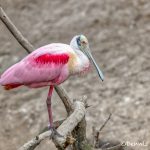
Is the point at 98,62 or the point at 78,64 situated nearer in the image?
the point at 78,64

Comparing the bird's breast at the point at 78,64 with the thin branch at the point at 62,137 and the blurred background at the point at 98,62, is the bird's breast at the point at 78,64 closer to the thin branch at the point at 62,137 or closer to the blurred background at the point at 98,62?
the thin branch at the point at 62,137

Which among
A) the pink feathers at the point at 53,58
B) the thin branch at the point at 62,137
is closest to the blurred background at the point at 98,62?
the thin branch at the point at 62,137

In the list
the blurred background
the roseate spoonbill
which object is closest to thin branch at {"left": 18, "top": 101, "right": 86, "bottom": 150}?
the roseate spoonbill

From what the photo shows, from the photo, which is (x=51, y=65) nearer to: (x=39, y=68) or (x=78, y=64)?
(x=39, y=68)

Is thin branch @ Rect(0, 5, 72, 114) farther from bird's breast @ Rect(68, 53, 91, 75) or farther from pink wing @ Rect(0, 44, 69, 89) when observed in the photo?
bird's breast @ Rect(68, 53, 91, 75)

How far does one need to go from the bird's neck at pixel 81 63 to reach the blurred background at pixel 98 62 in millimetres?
3121

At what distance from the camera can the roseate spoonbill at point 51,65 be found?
4.36 m

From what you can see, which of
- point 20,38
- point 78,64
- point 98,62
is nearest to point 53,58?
point 78,64

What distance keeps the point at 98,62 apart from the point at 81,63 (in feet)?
17.4

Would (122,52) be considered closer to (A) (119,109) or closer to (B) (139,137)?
(A) (119,109)

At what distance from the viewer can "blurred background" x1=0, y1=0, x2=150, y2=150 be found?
8.28 m

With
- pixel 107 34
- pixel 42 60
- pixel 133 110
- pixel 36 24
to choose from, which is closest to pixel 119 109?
pixel 133 110

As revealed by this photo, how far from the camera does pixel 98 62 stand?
9617 millimetres

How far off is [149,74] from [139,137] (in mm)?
1603
